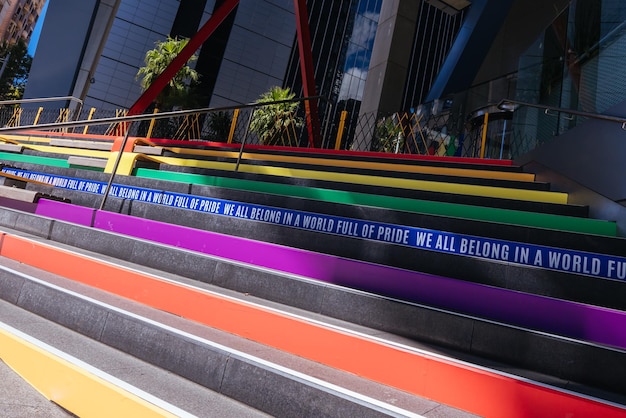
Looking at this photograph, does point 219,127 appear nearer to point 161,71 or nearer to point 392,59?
point 161,71

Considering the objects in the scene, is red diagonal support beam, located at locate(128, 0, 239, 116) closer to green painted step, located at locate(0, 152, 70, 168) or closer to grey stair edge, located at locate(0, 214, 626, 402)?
green painted step, located at locate(0, 152, 70, 168)

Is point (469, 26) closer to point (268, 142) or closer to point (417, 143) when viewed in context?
point (417, 143)

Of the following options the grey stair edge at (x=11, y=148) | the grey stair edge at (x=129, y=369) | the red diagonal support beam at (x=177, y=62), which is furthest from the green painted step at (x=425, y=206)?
the red diagonal support beam at (x=177, y=62)

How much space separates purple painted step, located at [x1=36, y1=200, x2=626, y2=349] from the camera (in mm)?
1958

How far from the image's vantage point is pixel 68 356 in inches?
75.1

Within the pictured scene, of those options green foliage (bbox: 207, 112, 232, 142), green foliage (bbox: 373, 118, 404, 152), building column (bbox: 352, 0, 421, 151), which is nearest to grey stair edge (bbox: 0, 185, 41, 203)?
green foliage (bbox: 373, 118, 404, 152)

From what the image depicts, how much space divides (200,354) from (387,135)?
31.4 ft

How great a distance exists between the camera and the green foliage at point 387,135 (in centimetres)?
1046

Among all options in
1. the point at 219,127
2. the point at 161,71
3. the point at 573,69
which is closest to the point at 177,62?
the point at 219,127

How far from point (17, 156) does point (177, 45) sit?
31.0ft

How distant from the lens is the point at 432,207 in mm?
3879

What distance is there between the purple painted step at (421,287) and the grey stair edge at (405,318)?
0.82 ft

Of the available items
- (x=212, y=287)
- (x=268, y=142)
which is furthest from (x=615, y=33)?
(x=268, y=142)

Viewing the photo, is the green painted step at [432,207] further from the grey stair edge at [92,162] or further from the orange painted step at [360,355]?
the orange painted step at [360,355]
